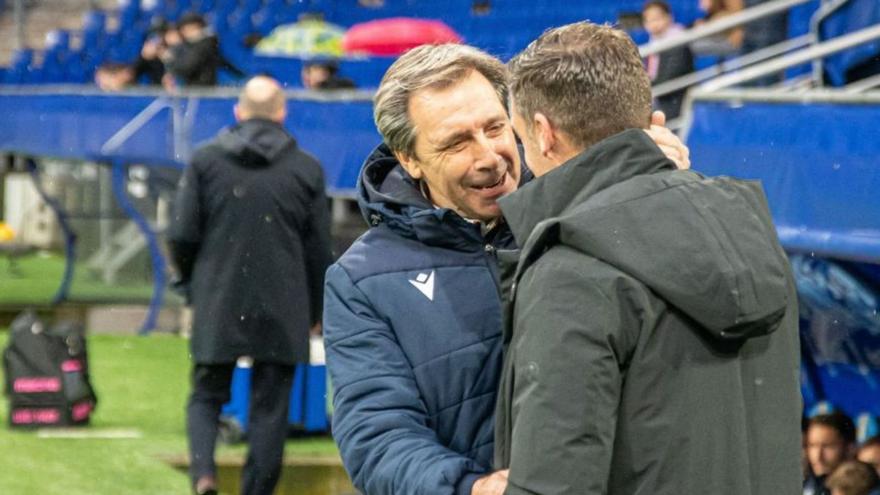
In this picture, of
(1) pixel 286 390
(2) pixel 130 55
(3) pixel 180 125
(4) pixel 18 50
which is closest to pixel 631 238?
(1) pixel 286 390

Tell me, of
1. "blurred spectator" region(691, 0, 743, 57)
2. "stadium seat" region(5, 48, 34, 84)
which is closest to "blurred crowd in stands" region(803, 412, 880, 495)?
"blurred spectator" region(691, 0, 743, 57)

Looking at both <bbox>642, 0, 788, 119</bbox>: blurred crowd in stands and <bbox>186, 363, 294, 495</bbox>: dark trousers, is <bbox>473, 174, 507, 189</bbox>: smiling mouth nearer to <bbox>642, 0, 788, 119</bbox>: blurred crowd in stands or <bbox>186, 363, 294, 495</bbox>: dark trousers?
<bbox>186, 363, 294, 495</bbox>: dark trousers

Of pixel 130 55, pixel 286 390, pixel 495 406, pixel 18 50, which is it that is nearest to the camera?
pixel 495 406

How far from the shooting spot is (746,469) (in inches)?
102

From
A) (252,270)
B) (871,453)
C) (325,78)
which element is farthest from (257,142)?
(325,78)

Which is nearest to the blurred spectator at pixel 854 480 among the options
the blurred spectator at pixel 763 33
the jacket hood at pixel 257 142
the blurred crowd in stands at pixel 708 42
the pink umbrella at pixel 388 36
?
the jacket hood at pixel 257 142

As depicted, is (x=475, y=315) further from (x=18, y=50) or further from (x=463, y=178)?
(x=18, y=50)

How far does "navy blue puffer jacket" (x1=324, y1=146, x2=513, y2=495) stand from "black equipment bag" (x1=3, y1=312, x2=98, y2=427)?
6877 millimetres

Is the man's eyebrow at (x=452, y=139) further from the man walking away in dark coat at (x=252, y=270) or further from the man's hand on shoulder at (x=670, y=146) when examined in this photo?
the man walking away in dark coat at (x=252, y=270)

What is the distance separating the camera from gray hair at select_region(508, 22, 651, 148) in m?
2.62

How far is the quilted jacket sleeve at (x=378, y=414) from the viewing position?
2.85m

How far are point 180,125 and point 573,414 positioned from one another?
10.7 meters

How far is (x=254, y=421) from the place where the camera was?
7.62 m

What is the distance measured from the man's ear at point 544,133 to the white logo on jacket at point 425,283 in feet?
1.49
